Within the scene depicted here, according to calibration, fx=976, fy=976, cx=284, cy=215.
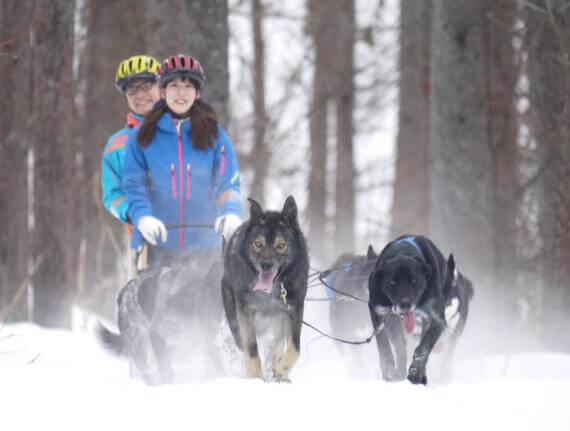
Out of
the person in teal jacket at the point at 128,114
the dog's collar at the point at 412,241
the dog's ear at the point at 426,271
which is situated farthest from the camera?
the person in teal jacket at the point at 128,114

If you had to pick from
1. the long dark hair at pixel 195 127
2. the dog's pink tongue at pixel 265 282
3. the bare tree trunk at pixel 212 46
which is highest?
the bare tree trunk at pixel 212 46

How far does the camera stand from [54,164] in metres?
12.5

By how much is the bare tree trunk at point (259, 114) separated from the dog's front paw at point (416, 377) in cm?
1159

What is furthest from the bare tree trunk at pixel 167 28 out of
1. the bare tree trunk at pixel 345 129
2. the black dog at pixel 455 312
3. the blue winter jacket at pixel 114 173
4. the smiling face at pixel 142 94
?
the bare tree trunk at pixel 345 129

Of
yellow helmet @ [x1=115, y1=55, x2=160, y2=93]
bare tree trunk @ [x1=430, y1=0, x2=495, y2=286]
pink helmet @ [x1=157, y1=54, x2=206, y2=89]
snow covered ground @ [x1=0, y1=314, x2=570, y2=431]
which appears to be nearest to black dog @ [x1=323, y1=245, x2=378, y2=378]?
pink helmet @ [x1=157, y1=54, x2=206, y2=89]

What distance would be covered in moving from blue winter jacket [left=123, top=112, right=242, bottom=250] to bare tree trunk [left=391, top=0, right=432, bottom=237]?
1101 centimetres

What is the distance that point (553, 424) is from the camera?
5402 mm

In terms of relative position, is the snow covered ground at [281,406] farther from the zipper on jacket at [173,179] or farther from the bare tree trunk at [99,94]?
the bare tree trunk at [99,94]

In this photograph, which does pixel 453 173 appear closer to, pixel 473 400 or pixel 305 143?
pixel 473 400

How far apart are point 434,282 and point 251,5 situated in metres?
17.7

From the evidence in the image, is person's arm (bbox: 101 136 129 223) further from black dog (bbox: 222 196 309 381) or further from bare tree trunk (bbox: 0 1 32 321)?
bare tree trunk (bbox: 0 1 32 321)

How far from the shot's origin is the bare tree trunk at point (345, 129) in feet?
75.8

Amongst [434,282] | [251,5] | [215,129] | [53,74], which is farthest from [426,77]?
[434,282]

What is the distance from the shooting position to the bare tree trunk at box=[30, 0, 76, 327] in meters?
12.2
